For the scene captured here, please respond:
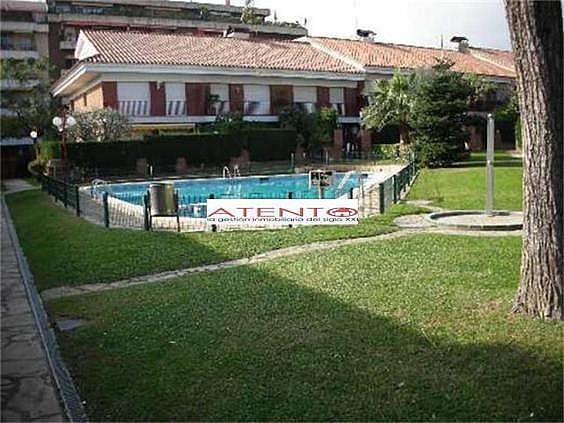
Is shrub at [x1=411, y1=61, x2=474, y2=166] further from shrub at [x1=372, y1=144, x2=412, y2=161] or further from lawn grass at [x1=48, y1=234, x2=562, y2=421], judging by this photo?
lawn grass at [x1=48, y1=234, x2=562, y2=421]

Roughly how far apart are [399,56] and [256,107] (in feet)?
Result: 43.4

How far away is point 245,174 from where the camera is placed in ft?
99.6

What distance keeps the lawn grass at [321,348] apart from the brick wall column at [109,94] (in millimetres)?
27202

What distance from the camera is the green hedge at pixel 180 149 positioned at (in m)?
29.4

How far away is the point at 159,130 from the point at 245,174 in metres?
7.62

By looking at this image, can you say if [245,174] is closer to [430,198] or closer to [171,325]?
[430,198]

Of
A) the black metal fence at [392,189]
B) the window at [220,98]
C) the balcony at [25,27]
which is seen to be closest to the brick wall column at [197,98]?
the window at [220,98]

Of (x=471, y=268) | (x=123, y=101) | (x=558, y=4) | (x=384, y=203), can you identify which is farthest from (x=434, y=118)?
(x=558, y=4)

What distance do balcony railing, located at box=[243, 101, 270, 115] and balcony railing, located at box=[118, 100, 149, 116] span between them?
6323 mm

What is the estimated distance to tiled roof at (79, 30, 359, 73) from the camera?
35.3 m

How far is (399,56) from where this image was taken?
46.5 m

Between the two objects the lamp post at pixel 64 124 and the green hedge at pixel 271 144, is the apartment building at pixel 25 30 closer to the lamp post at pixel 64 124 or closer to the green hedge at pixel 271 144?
the lamp post at pixel 64 124

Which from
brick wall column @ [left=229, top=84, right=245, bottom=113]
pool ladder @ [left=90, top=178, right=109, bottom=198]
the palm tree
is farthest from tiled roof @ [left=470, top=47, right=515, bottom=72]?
pool ladder @ [left=90, top=178, right=109, bottom=198]

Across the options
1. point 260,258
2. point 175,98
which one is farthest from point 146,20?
point 260,258
